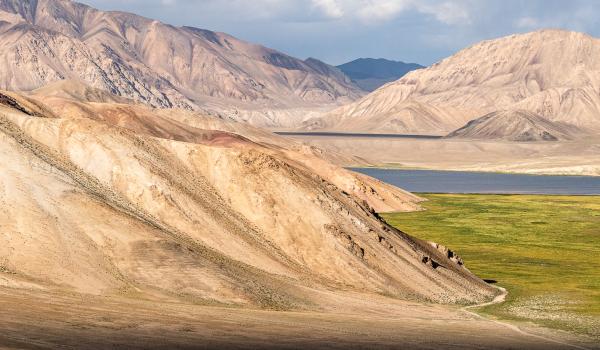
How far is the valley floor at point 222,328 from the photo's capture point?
36.3 m

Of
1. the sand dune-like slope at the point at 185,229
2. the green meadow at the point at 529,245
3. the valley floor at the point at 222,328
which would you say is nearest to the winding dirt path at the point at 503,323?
the valley floor at the point at 222,328

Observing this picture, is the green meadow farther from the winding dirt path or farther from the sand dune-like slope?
the sand dune-like slope

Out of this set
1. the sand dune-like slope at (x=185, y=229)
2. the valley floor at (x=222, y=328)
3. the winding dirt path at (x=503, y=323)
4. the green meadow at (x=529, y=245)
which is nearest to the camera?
Result: the valley floor at (x=222, y=328)

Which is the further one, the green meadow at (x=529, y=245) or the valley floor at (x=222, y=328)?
the green meadow at (x=529, y=245)

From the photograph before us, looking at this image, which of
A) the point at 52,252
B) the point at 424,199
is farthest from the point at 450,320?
the point at 424,199

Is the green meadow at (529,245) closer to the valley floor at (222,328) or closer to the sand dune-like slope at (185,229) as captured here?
the sand dune-like slope at (185,229)

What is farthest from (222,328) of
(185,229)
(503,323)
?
(185,229)

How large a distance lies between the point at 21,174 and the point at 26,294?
497 inches

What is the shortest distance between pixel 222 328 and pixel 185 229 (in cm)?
1765

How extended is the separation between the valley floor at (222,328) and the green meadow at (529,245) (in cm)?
568

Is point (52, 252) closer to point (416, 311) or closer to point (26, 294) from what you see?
point (26, 294)

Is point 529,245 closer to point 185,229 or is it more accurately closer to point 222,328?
point 185,229

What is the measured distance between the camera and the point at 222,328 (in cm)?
4094

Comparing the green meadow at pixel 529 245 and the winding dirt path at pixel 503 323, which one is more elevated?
the green meadow at pixel 529 245
